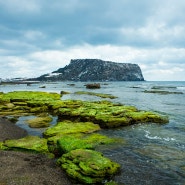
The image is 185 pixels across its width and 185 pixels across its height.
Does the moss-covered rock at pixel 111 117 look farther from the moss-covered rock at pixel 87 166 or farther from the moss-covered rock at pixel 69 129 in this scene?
the moss-covered rock at pixel 87 166

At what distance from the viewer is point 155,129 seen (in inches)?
1355

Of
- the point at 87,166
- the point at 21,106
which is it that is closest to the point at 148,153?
the point at 87,166

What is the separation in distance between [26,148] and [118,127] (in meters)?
15.5

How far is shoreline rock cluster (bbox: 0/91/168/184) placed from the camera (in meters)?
17.9

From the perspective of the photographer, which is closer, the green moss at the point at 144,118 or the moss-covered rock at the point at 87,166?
the moss-covered rock at the point at 87,166

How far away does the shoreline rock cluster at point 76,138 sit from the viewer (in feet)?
58.7

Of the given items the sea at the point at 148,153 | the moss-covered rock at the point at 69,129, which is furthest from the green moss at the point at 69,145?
the moss-covered rock at the point at 69,129

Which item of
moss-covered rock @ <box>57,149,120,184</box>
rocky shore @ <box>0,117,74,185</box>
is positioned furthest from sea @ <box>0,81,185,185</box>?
rocky shore @ <box>0,117,74,185</box>

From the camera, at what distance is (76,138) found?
87.3 ft

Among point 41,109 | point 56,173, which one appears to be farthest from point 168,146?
point 41,109

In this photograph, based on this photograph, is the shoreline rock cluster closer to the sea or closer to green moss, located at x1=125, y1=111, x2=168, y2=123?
green moss, located at x1=125, y1=111, x2=168, y2=123

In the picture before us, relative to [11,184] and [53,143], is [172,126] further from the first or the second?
[11,184]

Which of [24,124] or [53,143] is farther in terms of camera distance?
[24,124]

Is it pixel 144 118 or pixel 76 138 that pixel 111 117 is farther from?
pixel 76 138
